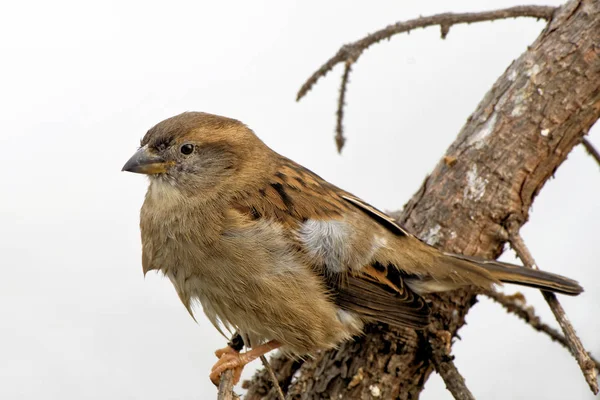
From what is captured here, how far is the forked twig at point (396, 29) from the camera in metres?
5.31

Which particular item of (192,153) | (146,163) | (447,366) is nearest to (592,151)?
(447,366)

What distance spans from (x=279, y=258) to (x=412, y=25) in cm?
162

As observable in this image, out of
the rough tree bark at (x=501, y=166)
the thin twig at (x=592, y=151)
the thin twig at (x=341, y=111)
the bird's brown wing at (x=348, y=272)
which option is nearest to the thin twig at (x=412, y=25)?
the thin twig at (x=341, y=111)

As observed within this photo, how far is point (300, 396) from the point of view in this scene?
4.93 metres

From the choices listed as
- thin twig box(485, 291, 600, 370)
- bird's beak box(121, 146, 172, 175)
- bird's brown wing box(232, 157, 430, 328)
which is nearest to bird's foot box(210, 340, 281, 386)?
bird's brown wing box(232, 157, 430, 328)

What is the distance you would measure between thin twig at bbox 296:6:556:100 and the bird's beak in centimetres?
90

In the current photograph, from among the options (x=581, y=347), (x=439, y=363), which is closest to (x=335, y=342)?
(x=439, y=363)

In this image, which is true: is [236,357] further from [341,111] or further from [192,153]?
[341,111]

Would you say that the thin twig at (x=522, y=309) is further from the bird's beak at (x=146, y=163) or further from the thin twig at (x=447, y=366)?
the bird's beak at (x=146, y=163)

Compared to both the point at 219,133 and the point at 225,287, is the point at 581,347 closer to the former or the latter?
the point at 225,287

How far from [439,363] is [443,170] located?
1104 mm

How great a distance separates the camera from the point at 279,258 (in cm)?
477

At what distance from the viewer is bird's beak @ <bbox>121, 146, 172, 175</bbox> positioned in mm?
4949

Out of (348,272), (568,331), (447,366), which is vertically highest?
(348,272)
